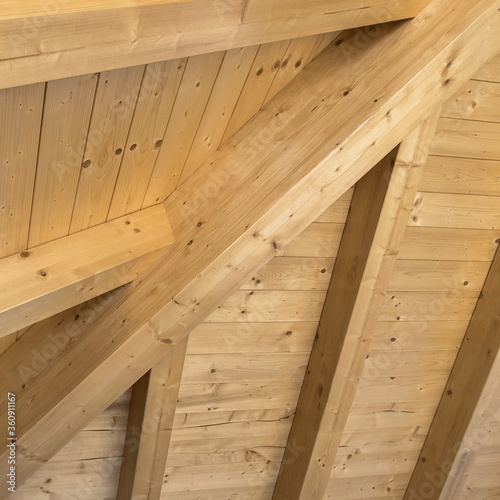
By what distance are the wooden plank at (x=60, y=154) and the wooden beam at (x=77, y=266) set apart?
0.04 meters

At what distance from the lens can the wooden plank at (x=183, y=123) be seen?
1.20m

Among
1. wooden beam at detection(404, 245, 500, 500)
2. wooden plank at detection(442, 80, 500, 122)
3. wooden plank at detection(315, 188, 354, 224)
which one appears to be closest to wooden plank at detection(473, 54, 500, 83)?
wooden plank at detection(442, 80, 500, 122)

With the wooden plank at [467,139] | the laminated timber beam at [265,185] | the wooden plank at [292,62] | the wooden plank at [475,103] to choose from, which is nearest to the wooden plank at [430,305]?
the wooden plank at [467,139]

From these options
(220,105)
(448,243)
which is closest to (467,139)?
(448,243)

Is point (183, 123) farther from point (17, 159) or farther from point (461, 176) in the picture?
point (461, 176)

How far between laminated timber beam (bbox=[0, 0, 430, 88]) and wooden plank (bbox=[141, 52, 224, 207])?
0.41 feet

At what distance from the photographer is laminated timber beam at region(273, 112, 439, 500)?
5.33 ft

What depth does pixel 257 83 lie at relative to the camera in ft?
4.56

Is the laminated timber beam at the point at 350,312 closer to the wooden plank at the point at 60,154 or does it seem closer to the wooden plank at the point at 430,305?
the wooden plank at the point at 430,305

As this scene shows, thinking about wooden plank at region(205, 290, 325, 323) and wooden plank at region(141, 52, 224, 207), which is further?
wooden plank at region(205, 290, 325, 323)

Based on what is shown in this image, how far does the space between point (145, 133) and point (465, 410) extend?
1531mm

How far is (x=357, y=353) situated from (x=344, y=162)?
707mm

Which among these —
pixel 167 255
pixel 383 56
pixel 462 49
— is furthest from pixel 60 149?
pixel 462 49

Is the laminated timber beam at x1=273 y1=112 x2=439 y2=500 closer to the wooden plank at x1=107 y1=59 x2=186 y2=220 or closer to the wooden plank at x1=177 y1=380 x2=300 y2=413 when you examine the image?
the wooden plank at x1=177 y1=380 x2=300 y2=413
